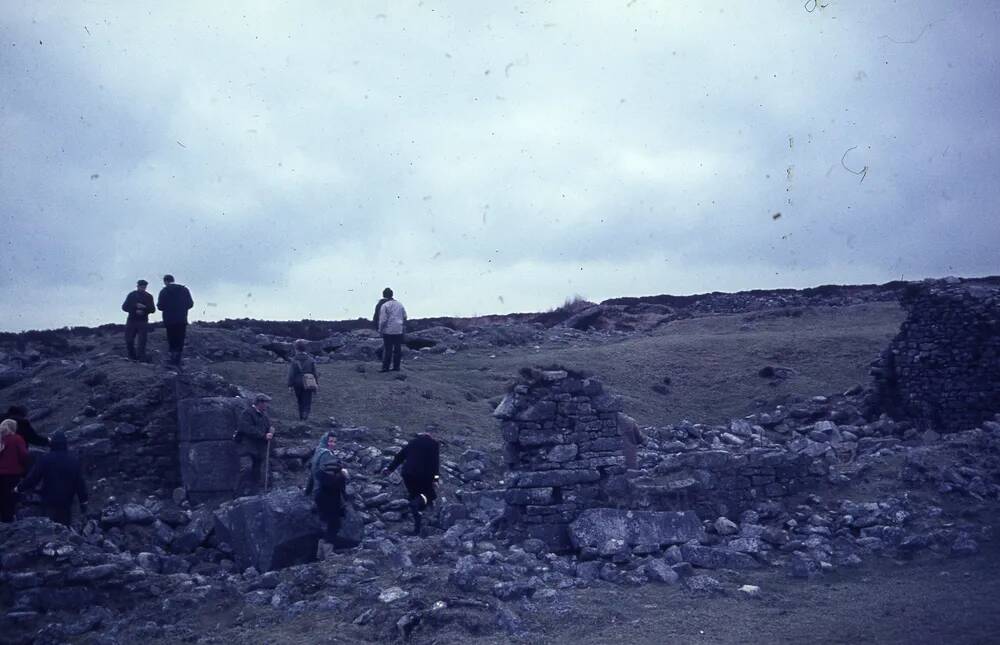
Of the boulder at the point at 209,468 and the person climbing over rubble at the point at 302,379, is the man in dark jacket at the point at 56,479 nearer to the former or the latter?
the boulder at the point at 209,468

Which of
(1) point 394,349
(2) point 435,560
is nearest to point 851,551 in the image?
(2) point 435,560

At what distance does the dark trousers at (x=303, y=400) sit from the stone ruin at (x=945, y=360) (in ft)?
40.9

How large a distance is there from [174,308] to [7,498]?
5.79 m

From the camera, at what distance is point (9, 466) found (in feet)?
34.0

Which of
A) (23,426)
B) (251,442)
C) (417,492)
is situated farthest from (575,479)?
(23,426)

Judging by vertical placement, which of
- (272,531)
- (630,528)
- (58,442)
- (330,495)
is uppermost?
(58,442)

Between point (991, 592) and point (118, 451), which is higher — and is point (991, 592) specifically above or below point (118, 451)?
below

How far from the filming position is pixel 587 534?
10281 mm

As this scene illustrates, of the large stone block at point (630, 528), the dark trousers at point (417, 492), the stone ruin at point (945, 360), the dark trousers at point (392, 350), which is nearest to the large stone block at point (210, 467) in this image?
the dark trousers at point (417, 492)

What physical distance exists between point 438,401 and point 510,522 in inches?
327

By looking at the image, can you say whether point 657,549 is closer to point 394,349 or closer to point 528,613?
point 528,613

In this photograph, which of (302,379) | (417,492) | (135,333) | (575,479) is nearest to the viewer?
(575,479)

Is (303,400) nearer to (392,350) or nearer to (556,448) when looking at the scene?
(392,350)

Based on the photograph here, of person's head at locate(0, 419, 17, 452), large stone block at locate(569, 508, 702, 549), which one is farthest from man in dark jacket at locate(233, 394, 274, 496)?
large stone block at locate(569, 508, 702, 549)
